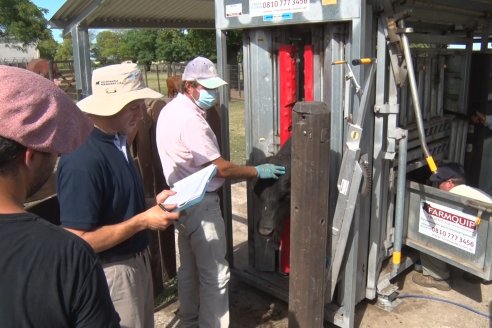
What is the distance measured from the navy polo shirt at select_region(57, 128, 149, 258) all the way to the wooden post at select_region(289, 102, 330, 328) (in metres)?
0.90

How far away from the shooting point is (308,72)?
329 centimetres

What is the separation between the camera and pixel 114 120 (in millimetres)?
2184

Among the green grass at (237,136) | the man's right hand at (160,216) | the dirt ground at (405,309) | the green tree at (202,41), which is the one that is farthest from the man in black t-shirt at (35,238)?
the green tree at (202,41)

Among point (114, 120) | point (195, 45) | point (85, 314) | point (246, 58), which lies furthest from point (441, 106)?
point (195, 45)

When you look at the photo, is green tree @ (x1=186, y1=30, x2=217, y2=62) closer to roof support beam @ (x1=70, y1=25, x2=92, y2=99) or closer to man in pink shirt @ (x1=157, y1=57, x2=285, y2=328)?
roof support beam @ (x1=70, y1=25, x2=92, y2=99)

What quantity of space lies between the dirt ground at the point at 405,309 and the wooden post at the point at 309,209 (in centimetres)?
99

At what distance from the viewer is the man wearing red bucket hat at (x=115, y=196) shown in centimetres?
195

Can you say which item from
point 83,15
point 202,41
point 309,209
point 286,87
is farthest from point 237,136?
point 202,41

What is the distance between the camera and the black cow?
3.20m

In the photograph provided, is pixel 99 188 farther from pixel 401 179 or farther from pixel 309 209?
pixel 401 179

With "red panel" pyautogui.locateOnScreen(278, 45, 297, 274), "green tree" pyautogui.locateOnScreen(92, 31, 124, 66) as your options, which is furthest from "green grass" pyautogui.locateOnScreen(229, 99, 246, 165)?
"green tree" pyautogui.locateOnScreen(92, 31, 124, 66)

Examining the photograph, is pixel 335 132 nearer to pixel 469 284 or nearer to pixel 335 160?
pixel 335 160

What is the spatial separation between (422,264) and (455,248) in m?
0.74

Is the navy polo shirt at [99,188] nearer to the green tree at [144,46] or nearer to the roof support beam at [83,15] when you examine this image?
the roof support beam at [83,15]
